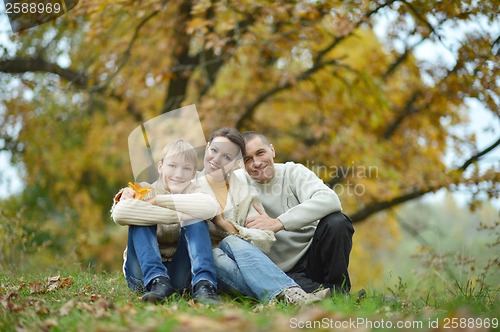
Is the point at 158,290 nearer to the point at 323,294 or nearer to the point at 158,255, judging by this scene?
the point at 158,255

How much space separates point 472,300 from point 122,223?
215cm

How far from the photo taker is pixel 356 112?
389 inches

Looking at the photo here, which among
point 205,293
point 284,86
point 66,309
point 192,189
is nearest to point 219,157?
point 192,189

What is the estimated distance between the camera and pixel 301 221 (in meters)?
3.99

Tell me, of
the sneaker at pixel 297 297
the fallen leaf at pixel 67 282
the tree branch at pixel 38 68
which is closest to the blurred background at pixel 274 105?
the tree branch at pixel 38 68

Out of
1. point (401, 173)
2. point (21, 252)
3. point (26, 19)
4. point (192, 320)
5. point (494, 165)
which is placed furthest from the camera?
point (401, 173)

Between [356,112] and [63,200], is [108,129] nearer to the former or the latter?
[63,200]

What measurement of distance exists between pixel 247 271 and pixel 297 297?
358 millimetres

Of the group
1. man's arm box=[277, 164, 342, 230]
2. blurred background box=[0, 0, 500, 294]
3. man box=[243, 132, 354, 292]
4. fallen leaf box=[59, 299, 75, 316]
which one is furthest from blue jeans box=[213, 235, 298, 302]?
blurred background box=[0, 0, 500, 294]

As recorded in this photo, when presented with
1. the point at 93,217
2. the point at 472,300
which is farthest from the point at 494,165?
Answer: the point at 93,217

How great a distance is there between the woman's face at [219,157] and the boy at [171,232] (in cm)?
18

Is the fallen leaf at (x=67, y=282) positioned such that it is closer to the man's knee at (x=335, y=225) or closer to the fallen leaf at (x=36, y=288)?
the fallen leaf at (x=36, y=288)

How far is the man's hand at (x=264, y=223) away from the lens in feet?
13.0

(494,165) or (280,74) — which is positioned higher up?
(280,74)
